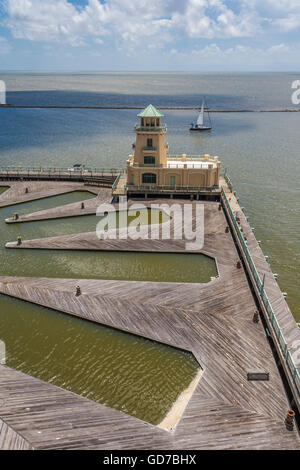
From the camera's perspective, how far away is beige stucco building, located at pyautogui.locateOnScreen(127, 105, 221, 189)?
4884 centimetres

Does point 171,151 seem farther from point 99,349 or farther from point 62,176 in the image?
point 99,349

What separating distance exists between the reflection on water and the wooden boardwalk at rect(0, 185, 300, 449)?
80 centimetres

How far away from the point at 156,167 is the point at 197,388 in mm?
36140

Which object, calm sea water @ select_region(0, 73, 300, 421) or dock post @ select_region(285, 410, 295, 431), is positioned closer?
dock post @ select_region(285, 410, 295, 431)

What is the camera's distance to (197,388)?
19797 millimetres

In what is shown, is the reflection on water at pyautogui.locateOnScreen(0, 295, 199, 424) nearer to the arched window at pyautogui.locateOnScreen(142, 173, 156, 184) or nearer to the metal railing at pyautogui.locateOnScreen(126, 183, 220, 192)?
the metal railing at pyautogui.locateOnScreen(126, 183, 220, 192)

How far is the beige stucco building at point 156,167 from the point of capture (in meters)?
48.8

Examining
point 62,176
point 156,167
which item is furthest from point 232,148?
point 62,176

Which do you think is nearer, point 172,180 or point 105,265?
point 105,265

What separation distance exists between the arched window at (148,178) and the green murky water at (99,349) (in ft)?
63.5

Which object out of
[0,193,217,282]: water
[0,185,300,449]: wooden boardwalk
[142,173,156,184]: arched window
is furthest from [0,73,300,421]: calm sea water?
[142,173,156,184]: arched window

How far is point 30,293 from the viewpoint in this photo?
28891 millimetres

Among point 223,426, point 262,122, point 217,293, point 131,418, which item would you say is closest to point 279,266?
point 217,293
